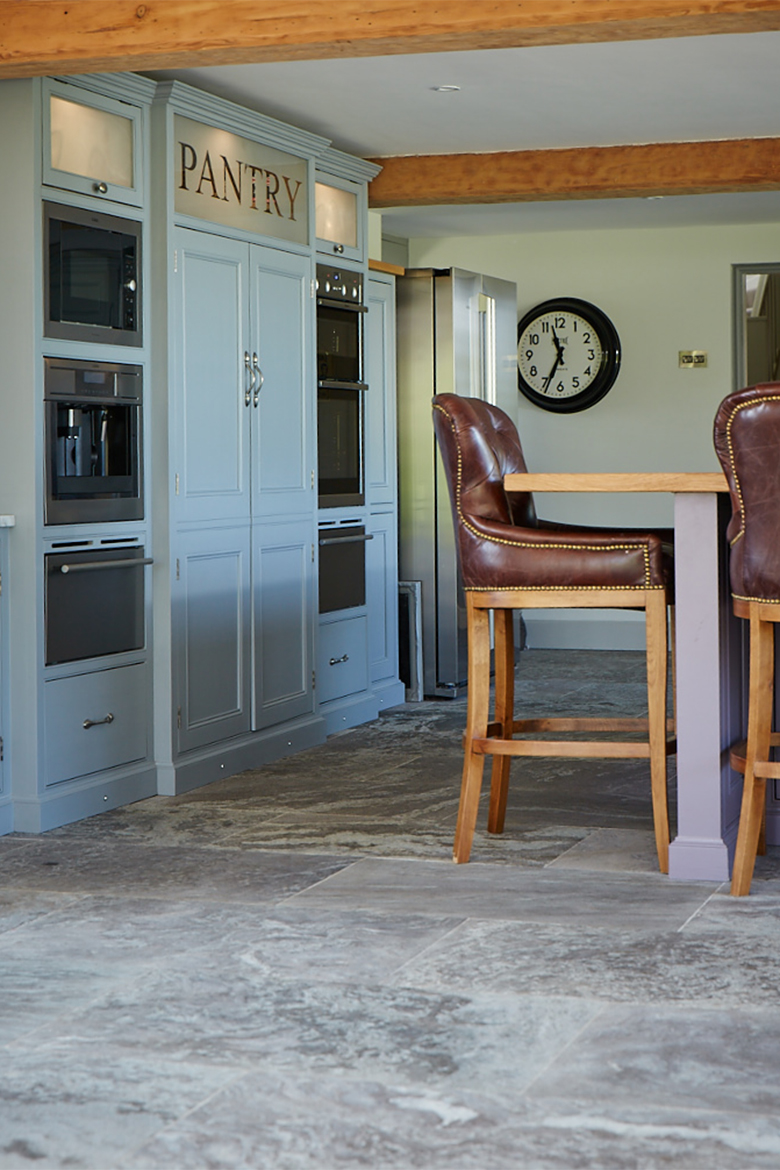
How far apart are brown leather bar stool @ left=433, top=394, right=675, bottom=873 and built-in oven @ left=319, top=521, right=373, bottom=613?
206 centimetres

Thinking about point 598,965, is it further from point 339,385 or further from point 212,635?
point 339,385

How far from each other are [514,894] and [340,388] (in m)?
2.91

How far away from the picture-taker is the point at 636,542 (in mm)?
3504

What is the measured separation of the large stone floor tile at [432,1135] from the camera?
1.99m

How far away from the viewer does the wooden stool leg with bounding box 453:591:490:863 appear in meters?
3.61

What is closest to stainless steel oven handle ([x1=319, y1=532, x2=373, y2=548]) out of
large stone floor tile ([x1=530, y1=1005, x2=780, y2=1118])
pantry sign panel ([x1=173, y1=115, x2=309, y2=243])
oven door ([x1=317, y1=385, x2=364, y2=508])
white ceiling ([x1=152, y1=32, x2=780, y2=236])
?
oven door ([x1=317, y1=385, x2=364, y2=508])

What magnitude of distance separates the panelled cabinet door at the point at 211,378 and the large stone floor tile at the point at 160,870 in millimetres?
1219

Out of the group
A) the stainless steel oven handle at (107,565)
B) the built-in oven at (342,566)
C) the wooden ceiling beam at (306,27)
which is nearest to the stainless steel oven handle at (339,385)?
the built-in oven at (342,566)

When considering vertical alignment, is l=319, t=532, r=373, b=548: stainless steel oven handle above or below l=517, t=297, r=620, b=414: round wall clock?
below

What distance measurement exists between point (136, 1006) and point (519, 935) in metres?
0.84

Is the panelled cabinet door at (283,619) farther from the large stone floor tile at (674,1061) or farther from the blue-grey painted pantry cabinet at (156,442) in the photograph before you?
A: the large stone floor tile at (674,1061)

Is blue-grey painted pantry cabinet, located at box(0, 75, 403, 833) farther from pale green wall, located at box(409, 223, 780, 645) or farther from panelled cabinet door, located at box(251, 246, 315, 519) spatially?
pale green wall, located at box(409, 223, 780, 645)

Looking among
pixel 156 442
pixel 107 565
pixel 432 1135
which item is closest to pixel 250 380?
pixel 156 442

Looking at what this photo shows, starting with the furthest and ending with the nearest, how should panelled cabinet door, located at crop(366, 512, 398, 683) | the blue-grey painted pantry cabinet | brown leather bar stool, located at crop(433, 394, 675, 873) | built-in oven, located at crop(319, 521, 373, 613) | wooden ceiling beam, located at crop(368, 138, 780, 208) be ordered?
panelled cabinet door, located at crop(366, 512, 398, 683) < wooden ceiling beam, located at crop(368, 138, 780, 208) < built-in oven, located at crop(319, 521, 373, 613) < the blue-grey painted pantry cabinet < brown leather bar stool, located at crop(433, 394, 675, 873)
